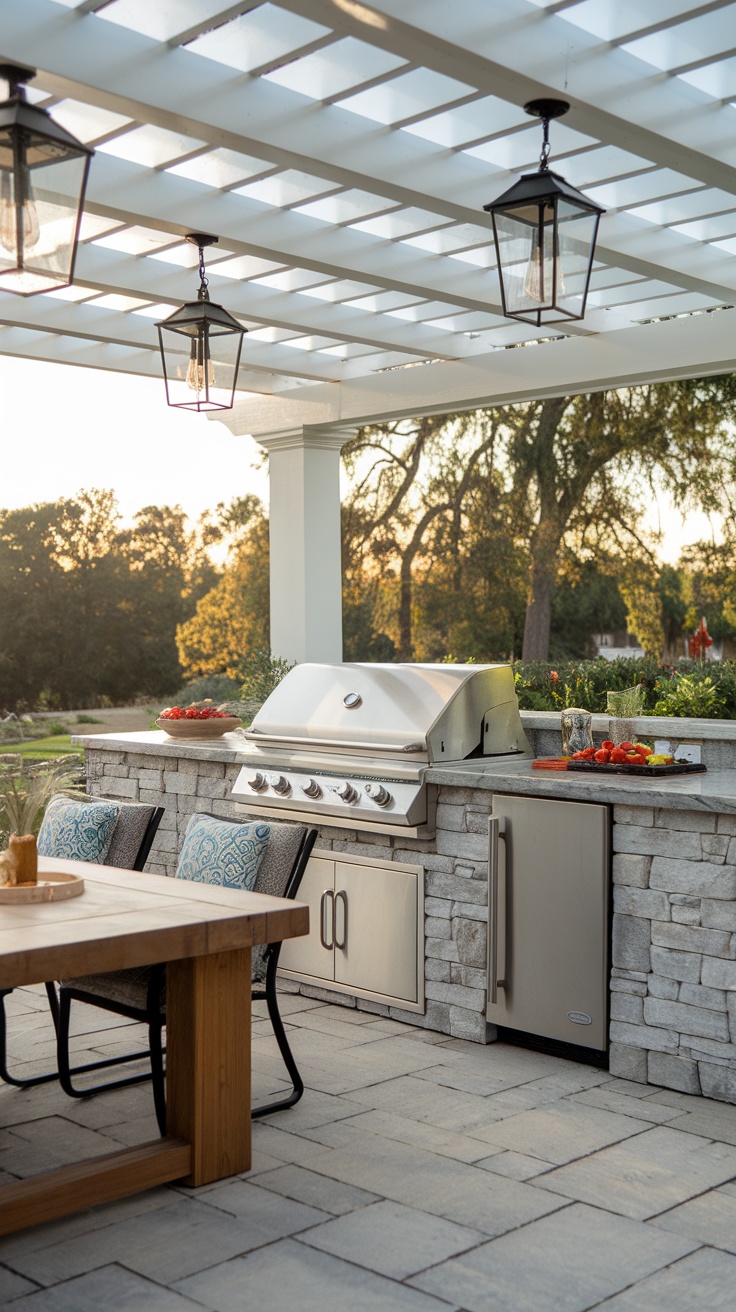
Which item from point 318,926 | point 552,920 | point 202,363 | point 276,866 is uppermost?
point 202,363

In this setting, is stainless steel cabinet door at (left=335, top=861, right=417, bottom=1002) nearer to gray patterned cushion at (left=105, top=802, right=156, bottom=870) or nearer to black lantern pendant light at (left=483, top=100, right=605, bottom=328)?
gray patterned cushion at (left=105, top=802, right=156, bottom=870)

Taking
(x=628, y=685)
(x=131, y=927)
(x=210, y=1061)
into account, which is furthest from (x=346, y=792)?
(x=628, y=685)

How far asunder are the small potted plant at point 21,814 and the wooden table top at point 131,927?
179 mm

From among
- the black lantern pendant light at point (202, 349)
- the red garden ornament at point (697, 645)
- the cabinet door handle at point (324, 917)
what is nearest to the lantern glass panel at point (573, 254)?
the black lantern pendant light at point (202, 349)

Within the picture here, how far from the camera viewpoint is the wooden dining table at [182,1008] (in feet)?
9.97

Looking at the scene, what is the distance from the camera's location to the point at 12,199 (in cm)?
296

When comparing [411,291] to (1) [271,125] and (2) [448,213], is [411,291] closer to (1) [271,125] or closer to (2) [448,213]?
(2) [448,213]

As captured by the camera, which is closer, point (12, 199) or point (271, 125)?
point (12, 199)

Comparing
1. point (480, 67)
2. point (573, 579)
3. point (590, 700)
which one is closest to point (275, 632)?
point (590, 700)

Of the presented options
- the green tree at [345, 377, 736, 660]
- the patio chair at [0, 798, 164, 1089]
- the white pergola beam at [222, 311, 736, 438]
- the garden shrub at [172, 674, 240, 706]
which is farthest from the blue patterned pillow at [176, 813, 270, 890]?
the garden shrub at [172, 674, 240, 706]

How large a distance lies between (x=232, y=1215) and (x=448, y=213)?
381 centimetres

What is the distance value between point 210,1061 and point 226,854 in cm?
87

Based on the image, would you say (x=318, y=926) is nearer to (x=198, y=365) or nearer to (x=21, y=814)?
(x=21, y=814)

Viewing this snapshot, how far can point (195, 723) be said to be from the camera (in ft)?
20.5
